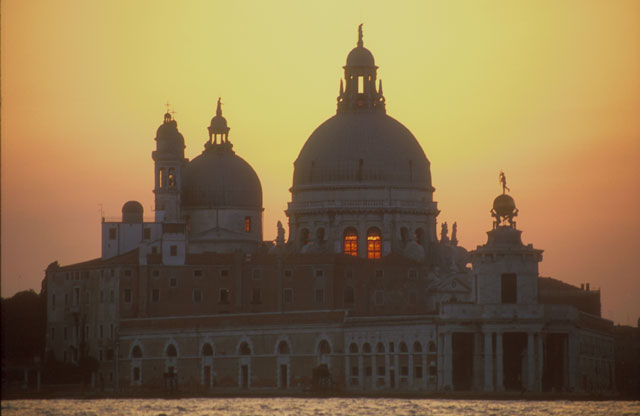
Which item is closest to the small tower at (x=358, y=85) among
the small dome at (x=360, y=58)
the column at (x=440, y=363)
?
the small dome at (x=360, y=58)

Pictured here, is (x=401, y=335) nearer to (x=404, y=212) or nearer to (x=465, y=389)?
(x=465, y=389)

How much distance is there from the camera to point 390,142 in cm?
16500

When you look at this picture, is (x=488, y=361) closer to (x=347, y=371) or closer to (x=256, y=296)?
(x=347, y=371)

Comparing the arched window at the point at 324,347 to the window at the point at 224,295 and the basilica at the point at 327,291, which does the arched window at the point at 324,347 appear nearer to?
the basilica at the point at 327,291

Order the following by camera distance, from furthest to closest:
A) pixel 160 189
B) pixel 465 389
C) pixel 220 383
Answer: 1. pixel 160 189
2. pixel 220 383
3. pixel 465 389

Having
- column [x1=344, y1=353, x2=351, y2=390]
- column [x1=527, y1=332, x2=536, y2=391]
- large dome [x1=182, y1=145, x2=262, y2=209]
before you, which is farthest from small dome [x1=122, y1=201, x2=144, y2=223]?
column [x1=527, y1=332, x2=536, y2=391]

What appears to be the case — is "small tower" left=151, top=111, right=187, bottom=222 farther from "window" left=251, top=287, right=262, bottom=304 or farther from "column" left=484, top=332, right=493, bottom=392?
"column" left=484, top=332, right=493, bottom=392

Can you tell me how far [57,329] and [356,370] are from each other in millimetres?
26932

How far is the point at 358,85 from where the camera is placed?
168625 mm

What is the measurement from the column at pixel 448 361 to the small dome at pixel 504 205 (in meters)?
8.68

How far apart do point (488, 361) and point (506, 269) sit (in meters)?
6.01

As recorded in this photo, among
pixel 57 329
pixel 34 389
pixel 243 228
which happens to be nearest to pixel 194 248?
pixel 243 228

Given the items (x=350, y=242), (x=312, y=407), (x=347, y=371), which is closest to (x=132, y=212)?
(x=350, y=242)

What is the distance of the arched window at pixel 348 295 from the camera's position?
153125 millimetres
